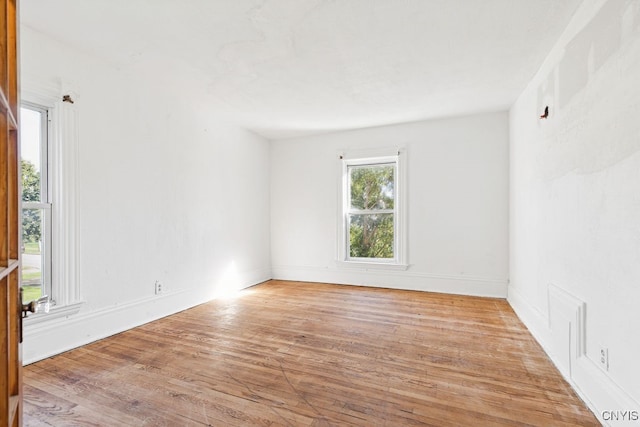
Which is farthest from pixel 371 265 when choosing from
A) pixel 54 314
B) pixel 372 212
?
pixel 54 314

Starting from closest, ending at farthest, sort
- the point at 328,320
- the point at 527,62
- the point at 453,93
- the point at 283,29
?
1. the point at 283,29
2. the point at 527,62
3. the point at 328,320
4. the point at 453,93

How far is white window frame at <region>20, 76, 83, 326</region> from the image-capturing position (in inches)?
92.6

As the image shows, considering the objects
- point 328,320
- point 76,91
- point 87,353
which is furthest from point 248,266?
point 76,91

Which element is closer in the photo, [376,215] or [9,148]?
[9,148]

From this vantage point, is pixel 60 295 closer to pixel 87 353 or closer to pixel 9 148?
pixel 87 353

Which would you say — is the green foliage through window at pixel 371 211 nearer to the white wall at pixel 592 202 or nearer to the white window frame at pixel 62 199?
the white wall at pixel 592 202

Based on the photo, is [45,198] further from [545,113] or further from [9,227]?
[545,113]

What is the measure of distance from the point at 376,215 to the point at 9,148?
14.0 ft

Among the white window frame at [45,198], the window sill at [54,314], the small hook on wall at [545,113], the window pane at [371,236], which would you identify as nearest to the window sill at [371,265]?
the window pane at [371,236]

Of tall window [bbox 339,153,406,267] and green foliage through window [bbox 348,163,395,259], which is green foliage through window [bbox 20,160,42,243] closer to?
tall window [bbox 339,153,406,267]

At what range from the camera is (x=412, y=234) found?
4.39 meters

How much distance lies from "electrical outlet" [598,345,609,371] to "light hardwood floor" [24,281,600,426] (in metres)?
0.27

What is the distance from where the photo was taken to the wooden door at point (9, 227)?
2.61 ft

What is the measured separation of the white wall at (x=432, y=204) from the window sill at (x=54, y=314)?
3091 mm
